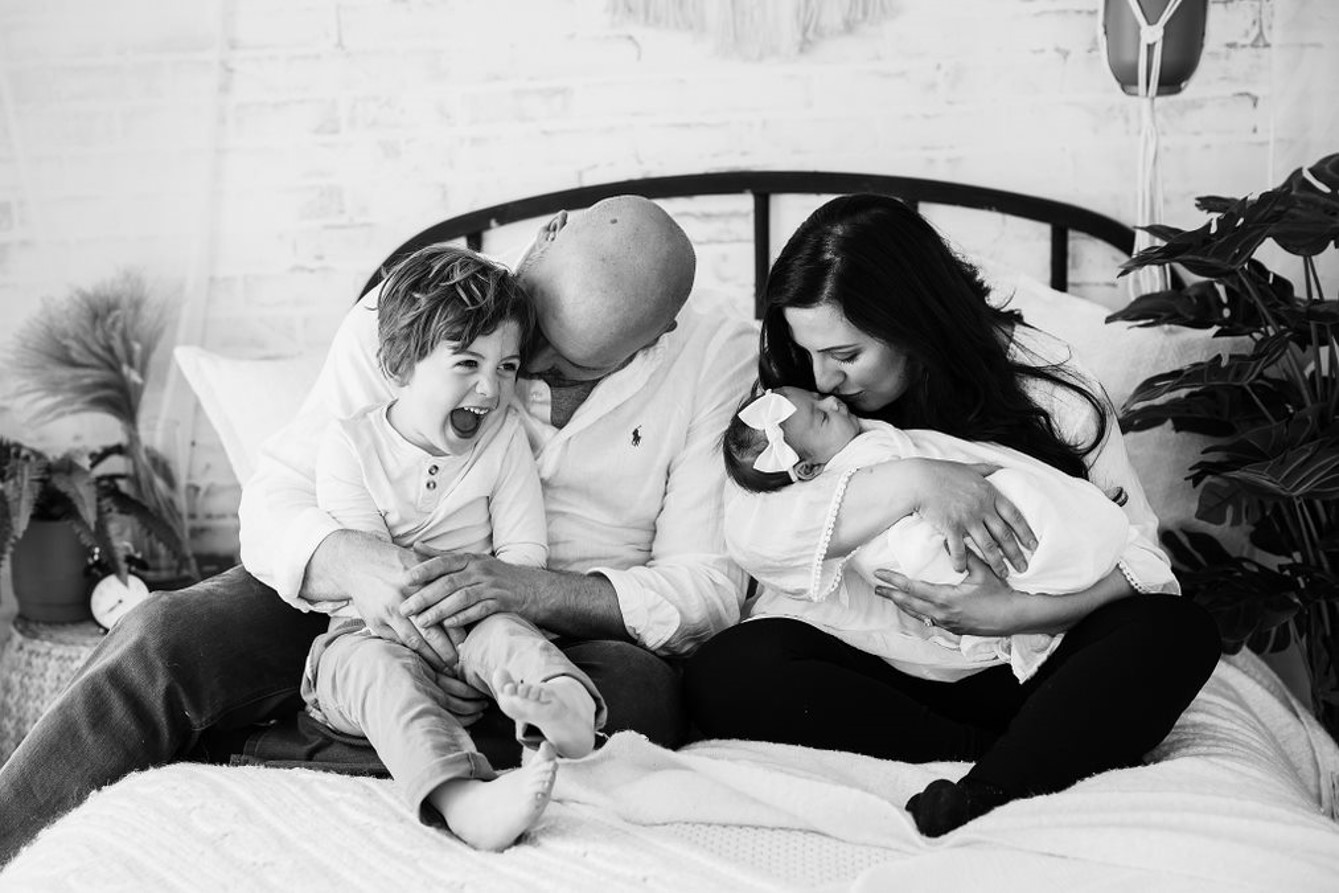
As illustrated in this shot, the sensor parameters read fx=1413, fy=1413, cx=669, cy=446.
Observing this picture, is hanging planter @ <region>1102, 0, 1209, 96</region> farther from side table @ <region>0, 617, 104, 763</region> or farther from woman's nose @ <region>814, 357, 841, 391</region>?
side table @ <region>0, 617, 104, 763</region>

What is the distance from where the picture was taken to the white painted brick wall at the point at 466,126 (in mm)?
2631

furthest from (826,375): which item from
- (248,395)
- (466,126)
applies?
(466,126)

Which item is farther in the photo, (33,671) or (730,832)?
(33,671)

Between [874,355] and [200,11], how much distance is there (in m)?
1.71

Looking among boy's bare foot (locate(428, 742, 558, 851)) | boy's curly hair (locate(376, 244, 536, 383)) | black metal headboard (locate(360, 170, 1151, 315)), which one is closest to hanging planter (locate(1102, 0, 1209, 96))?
black metal headboard (locate(360, 170, 1151, 315))

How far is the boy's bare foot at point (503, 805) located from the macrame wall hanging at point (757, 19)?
65.6 inches

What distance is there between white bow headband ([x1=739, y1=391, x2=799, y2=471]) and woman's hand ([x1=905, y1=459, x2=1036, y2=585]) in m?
0.17

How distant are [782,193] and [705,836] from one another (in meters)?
1.53

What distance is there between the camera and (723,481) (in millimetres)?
2031

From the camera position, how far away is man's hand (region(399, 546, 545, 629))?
1703 mm

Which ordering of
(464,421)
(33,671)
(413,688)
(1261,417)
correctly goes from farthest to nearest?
1. (33,671)
2. (1261,417)
3. (464,421)
4. (413,688)

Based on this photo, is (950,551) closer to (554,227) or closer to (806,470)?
(806,470)

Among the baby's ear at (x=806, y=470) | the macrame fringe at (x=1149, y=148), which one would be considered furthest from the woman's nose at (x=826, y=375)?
the macrame fringe at (x=1149, y=148)

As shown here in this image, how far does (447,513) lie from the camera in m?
1.86
